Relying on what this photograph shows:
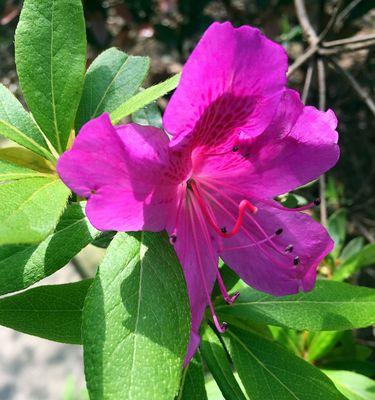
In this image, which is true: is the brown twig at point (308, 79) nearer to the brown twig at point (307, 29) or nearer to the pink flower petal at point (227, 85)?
the brown twig at point (307, 29)

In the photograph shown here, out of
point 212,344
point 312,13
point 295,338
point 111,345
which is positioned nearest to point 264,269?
point 212,344

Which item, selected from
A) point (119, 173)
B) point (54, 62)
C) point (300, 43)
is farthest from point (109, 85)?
point (300, 43)

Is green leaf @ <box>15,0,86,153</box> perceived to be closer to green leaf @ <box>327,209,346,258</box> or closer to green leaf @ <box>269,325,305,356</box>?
green leaf @ <box>269,325,305,356</box>

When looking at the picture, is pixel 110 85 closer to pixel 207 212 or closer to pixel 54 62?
pixel 54 62

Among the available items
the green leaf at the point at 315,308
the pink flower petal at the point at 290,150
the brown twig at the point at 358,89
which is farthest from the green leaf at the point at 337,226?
the pink flower petal at the point at 290,150

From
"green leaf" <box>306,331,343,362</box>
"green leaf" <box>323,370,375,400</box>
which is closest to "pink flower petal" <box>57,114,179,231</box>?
"green leaf" <box>323,370,375,400</box>
